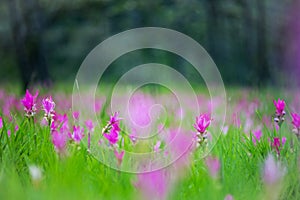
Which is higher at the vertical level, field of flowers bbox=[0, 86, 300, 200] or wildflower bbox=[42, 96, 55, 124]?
wildflower bbox=[42, 96, 55, 124]

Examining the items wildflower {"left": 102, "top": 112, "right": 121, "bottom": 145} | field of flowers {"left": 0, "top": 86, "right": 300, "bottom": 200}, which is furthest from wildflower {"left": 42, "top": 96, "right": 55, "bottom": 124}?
wildflower {"left": 102, "top": 112, "right": 121, "bottom": 145}

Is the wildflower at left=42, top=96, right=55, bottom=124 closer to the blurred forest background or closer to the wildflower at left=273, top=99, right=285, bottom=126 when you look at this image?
the wildflower at left=273, top=99, right=285, bottom=126

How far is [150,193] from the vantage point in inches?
45.8

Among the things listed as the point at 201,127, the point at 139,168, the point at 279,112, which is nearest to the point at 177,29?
the point at 279,112

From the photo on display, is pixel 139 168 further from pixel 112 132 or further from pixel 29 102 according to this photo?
pixel 29 102

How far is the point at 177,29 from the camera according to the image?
14.5 m

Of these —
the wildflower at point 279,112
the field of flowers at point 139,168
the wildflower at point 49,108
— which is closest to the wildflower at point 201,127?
the field of flowers at point 139,168

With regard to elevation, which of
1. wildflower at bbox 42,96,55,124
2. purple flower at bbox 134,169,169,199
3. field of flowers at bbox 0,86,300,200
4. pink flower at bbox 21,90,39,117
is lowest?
purple flower at bbox 134,169,169,199

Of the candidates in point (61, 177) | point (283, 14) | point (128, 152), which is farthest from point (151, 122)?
point (283, 14)

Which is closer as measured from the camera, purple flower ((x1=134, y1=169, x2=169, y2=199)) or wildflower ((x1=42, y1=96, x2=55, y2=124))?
purple flower ((x1=134, y1=169, x2=169, y2=199))

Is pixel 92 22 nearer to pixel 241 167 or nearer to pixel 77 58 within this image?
pixel 77 58

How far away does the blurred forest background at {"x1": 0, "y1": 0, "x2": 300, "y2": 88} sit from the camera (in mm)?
11289

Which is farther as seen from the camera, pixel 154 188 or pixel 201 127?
pixel 201 127

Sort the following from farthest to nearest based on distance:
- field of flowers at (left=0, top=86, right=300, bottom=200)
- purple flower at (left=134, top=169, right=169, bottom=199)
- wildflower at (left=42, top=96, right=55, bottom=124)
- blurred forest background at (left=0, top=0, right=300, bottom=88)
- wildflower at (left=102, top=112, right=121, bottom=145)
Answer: blurred forest background at (left=0, top=0, right=300, bottom=88) < wildflower at (left=42, top=96, right=55, bottom=124) < wildflower at (left=102, top=112, right=121, bottom=145) < field of flowers at (left=0, top=86, right=300, bottom=200) < purple flower at (left=134, top=169, right=169, bottom=199)
